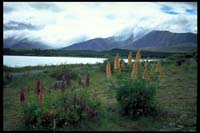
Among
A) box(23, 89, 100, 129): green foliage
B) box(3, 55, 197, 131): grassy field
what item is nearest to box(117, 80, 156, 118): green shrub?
box(3, 55, 197, 131): grassy field

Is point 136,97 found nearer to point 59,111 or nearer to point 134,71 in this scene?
point 134,71

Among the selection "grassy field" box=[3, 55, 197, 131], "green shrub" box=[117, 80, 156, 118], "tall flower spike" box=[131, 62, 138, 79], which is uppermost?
"tall flower spike" box=[131, 62, 138, 79]

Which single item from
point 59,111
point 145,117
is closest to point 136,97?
point 145,117

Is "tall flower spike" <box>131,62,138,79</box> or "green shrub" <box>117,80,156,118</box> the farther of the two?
"green shrub" <box>117,80,156,118</box>

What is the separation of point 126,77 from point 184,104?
1889 millimetres

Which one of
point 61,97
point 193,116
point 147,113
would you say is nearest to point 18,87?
point 61,97

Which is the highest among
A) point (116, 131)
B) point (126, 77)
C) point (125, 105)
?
point (126, 77)

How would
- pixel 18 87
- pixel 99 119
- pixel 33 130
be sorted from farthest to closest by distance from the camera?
pixel 18 87, pixel 99 119, pixel 33 130

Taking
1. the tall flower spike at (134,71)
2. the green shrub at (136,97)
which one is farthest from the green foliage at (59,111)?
the tall flower spike at (134,71)

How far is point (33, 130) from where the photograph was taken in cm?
528

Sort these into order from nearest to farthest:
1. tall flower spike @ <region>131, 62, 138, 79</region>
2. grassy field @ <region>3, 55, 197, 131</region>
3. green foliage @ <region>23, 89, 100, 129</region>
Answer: green foliage @ <region>23, 89, 100, 129</region> < grassy field @ <region>3, 55, 197, 131</region> < tall flower spike @ <region>131, 62, 138, 79</region>

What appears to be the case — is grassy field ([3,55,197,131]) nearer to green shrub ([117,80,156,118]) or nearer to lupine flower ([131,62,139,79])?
green shrub ([117,80,156,118])

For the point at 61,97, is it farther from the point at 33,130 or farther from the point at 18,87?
the point at 18,87

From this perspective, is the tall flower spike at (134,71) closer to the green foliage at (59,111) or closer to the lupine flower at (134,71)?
the lupine flower at (134,71)
